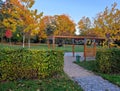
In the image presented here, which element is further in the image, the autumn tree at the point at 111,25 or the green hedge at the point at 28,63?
the autumn tree at the point at 111,25

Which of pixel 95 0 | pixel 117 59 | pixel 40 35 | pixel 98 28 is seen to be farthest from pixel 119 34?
pixel 40 35

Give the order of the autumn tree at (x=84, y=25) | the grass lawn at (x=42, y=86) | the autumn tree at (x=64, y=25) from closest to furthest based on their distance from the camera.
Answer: the grass lawn at (x=42, y=86), the autumn tree at (x=64, y=25), the autumn tree at (x=84, y=25)

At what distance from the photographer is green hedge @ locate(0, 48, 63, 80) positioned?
7.76 metres

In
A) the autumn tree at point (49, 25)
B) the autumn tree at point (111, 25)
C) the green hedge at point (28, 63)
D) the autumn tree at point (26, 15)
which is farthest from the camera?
the autumn tree at point (49, 25)

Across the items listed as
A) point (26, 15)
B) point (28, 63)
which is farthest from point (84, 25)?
point (28, 63)

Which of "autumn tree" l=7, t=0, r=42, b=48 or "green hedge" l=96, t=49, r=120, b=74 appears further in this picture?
"autumn tree" l=7, t=0, r=42, b=48

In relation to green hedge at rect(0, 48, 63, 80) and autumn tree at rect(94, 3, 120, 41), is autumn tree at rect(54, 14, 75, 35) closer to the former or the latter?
autumn tree at rect(94, 3, 120, 41)

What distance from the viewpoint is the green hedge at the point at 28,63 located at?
25.5 feet

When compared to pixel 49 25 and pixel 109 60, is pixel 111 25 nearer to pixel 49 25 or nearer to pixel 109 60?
pixel 109 60

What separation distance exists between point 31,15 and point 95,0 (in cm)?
1627

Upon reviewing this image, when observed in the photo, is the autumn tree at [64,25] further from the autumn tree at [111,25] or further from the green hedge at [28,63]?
the green hedge at [28,63]

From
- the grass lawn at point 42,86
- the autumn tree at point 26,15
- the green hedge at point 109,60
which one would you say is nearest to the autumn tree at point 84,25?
the autumn tree at point 26,15

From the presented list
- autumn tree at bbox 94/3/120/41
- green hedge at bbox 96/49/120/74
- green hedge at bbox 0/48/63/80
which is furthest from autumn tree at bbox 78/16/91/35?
green hedge at bbox 0/48/63/80

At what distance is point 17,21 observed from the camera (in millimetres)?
40750
